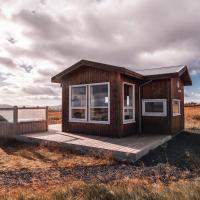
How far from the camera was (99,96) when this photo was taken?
30.1 feet

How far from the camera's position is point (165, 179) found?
14.1 ft

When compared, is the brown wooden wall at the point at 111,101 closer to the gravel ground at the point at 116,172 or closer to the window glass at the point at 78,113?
the window glass at the point at 78,113

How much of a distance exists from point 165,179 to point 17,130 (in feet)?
24.1

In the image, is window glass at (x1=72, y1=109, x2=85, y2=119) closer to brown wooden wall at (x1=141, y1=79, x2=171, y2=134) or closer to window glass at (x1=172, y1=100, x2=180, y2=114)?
brown wooden wall at (x1=141, y1=79, x2=171, y2=134)

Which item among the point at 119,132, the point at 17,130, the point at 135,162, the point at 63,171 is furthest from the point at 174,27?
the point at 17,130

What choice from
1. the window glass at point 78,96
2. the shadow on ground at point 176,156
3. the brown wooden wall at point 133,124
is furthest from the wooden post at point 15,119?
the shadow on ground at point 176,156

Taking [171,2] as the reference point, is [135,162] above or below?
below

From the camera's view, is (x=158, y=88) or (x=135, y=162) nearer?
(x=135, y=162)

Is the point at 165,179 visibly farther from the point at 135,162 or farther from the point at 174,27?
the point at 174,27

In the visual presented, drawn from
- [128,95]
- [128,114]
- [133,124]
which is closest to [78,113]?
[128,114]

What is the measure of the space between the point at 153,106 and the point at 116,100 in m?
2.55

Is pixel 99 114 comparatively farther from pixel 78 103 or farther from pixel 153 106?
pixel 153 106

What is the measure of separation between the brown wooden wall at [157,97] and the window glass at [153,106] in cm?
33

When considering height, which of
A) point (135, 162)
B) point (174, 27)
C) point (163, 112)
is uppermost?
point (174, 27)
